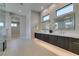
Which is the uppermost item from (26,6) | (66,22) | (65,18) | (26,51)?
(26,6)

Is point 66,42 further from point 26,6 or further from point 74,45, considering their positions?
point 26,6

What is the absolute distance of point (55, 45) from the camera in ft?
18.9

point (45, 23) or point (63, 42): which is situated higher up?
point (45, 23)

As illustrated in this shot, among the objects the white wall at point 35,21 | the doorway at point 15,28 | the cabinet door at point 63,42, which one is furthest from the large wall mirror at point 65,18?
the doorway at point 15,28

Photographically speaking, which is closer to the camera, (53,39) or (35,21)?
→ (53,39)

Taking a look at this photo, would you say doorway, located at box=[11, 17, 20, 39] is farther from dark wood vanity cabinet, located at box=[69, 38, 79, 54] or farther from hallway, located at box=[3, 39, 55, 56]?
dark wood vanity cabinet, located at box=[69, 38, 79, 54]

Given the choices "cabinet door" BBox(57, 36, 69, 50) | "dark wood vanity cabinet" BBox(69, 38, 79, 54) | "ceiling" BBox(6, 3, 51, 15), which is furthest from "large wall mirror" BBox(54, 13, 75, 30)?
"ceiling" BBox(6, 3, 51, 15)

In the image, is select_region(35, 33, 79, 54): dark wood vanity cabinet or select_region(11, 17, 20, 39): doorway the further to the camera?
select_region(11, 17, 20, 39): doorway

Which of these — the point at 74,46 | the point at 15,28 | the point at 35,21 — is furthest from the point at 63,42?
the point at 15,28

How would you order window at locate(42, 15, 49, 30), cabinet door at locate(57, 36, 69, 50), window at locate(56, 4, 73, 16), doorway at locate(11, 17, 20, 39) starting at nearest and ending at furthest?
cabinet door at locate(57, 36, 69, 50)
window at locate(56, 4, 73, 16)
window at locate(42, 15, 49, 30)
doorway at locate(11, 17, 20, 39)

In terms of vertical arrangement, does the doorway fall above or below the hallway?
above

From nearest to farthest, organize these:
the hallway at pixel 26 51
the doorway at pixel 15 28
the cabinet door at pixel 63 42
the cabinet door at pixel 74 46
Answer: the cabinet door at pixel 74 46, the hallway at pixel 26 51, the cabinet door at pixel 63 42, the doorway at pixel 15 28

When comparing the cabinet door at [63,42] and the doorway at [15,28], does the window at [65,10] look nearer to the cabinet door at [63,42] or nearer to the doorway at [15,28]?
the cabinet door at [63,42]

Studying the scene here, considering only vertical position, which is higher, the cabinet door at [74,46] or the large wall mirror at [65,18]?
the large wall mirror at [65,18]
